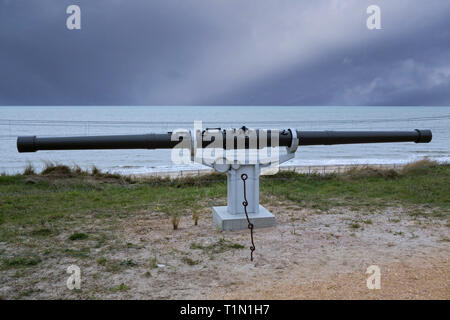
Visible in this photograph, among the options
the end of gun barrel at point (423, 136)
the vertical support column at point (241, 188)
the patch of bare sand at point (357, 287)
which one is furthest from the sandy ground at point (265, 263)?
the end of gun barrel at point (423, 136)

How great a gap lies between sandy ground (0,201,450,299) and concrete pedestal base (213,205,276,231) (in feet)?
0.44

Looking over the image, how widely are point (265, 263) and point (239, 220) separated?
4.50 ft

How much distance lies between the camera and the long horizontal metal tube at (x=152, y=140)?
5.25 meters

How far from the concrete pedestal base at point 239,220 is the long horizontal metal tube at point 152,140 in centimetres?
105

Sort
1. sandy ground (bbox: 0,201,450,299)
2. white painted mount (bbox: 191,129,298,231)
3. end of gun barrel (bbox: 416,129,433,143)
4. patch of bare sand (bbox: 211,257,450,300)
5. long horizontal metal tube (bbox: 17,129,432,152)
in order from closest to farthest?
patch of bare sand (bbox: 211,257,450,300) → sandy ground (bbox: 0,201,450,299) → long horizontal metal tube (bbox: 17,129,432,152) → white painted mount (bbox: 191,129,298,231) → end of gun barrel (bbox: 416,129,433,143)

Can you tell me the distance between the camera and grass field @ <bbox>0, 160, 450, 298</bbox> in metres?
5.10

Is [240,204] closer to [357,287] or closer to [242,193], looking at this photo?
[242,193]

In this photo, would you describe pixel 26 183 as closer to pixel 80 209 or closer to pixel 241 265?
pixel 80 209

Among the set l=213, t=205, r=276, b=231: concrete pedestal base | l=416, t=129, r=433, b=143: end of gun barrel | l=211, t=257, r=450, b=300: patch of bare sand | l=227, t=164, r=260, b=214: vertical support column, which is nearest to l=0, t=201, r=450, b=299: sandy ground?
l=211, t=257, r=450, b=300: patch of bare sand

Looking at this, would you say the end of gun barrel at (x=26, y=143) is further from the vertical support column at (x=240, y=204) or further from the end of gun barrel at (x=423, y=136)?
the end of gun barrel at (x=423, y=136)

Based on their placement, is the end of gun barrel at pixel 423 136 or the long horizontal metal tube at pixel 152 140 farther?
the end of gun barrel at pixel 423 136

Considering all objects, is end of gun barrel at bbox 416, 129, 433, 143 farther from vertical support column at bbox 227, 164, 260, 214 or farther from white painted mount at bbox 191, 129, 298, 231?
vertical support column at bbox 227, 164, 260, 214

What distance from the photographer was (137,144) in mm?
5473
